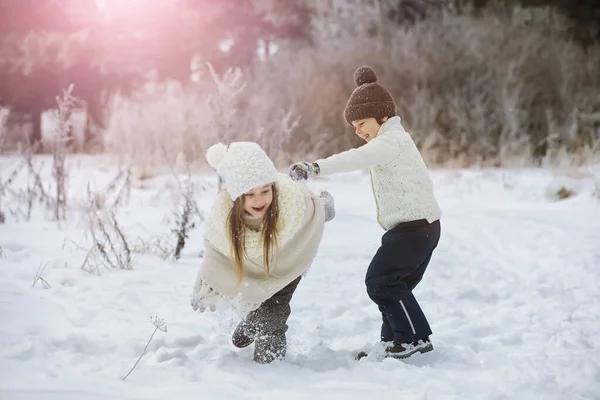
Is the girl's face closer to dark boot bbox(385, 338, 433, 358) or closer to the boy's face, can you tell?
the boy's face

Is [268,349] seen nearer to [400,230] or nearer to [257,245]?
[257,245]

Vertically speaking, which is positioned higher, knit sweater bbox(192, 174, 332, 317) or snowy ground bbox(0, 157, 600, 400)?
knit sweater bbox(192, 174, 332, 317)

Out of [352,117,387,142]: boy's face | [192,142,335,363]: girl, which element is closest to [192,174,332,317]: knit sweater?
[192,142,335,363]: girl

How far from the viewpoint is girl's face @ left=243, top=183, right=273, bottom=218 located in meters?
2.46

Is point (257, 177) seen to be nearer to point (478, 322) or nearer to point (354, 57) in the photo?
point (478, 322)

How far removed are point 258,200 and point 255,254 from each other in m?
0.24

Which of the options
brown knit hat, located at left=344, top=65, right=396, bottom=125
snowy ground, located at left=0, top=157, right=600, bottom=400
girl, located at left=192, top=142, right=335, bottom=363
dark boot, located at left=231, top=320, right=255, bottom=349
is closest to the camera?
snowy ground, located at left=0, top=157, right=600, bottom=400

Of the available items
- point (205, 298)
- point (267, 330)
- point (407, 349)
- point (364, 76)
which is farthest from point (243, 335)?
point (364, 76)

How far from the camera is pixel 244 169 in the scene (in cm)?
243

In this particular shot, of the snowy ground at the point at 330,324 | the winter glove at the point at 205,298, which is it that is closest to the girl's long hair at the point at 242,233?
the winter glove at the point at 205,298

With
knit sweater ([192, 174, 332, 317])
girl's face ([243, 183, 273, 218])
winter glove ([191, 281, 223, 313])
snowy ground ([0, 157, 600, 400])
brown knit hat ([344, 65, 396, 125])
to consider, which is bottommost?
snowy ground ([0, 157, 600, 400])

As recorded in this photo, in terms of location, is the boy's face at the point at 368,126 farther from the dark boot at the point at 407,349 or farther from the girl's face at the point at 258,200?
the dark boot at the point at 407,349

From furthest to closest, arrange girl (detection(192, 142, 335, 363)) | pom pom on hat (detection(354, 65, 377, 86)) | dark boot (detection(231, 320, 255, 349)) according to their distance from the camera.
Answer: pom pom on hat (detection(354, 65, 377, 86))
dark boot (detection(231, 320, 255, 349))
girl (detection(192, 142, 335, 363))

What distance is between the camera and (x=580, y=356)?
2.70 metres
